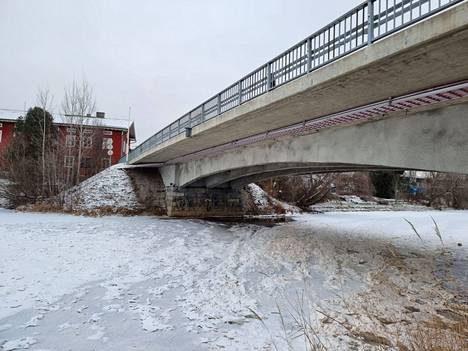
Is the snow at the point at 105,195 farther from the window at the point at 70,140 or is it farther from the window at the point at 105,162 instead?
the window at the point at 105,162

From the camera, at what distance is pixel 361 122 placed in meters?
8.20

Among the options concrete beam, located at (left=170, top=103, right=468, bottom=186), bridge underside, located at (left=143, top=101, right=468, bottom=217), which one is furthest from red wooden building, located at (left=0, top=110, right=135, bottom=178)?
concrete beam, located at (left=170, top=103, right=468, bottom=186)

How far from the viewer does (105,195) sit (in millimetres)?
22422

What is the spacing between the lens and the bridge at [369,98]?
4.82 metres

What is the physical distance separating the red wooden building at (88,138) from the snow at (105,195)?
2.27 metres

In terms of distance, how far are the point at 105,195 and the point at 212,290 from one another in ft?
60.3

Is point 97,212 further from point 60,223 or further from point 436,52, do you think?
point 436,52

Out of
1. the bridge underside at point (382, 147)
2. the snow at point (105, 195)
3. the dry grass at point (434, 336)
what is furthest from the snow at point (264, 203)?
the dry grass at point (434, 336)

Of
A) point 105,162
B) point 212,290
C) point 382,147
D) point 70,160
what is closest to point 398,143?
point 382,147

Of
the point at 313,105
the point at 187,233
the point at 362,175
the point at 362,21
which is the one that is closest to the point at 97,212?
the point at 187,233

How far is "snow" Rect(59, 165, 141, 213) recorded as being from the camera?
2077cm

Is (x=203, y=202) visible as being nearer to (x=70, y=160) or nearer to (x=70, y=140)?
(x=70, y=160)

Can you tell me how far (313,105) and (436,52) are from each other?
3.46 m

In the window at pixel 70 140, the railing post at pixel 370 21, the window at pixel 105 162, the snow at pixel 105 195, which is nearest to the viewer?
the railing post at pixel 370 21
